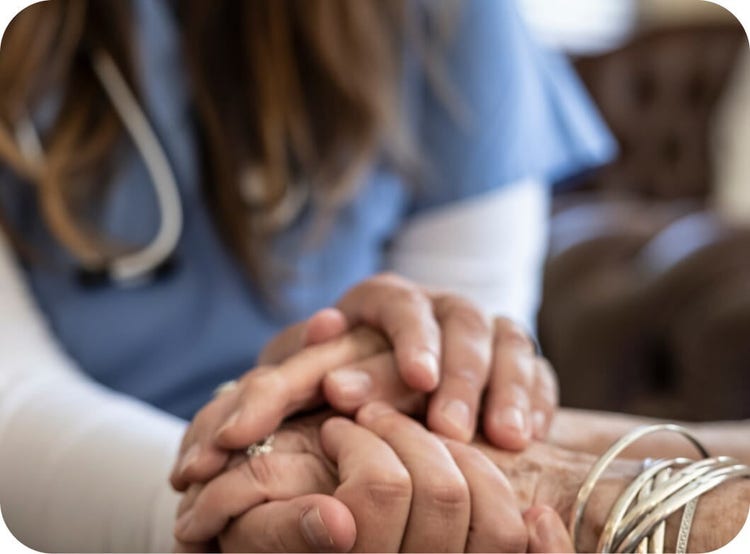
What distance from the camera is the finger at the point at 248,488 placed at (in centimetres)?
31

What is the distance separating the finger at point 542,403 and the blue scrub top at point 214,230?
8.8 inches

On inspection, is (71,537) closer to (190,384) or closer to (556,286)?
(190,384)

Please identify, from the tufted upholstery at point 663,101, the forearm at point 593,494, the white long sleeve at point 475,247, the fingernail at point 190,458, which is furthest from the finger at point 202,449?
the tufted upholstery at point 663,101

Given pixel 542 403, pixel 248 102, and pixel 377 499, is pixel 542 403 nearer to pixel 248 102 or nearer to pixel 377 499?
pixel 377 499

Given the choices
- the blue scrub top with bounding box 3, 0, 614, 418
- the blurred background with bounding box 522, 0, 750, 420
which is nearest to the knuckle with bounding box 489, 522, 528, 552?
the blue scrub top with bounding box 3, 0, 614, 418

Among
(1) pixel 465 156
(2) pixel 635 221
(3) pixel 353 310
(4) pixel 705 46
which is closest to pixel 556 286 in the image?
(2) pixel 635 221

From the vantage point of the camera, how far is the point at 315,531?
28 cm

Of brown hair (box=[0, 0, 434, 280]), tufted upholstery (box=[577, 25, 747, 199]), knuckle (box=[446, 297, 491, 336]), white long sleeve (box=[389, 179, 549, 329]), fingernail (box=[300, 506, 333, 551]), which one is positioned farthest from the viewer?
tufted upholstery (box=[577, 25, 747, 199])

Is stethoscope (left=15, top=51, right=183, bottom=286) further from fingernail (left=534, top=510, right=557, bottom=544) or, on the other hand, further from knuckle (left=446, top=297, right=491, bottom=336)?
fingernail (left=534, top=510, right=557, bottom=544)

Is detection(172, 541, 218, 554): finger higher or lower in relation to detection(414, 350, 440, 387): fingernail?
lower

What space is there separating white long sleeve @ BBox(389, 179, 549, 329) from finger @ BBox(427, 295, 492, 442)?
0.88 ft

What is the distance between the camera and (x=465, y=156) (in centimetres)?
68

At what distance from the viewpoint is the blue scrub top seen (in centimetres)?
56

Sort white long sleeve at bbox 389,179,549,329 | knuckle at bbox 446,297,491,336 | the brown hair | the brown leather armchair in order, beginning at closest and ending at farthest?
1. knuckle at bbox 446,297,491,336
2. the brown hair
3. white long sleeve at bbox 389,179,549,329
4. the brown leather armchair
